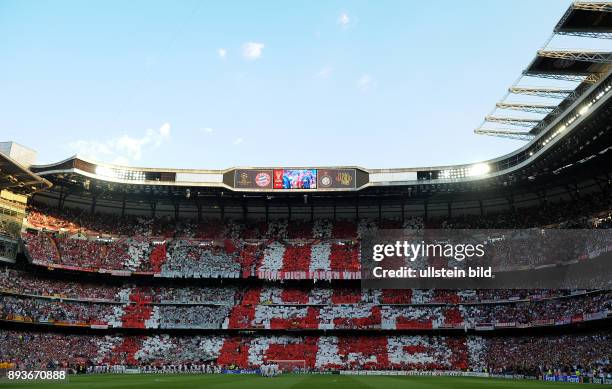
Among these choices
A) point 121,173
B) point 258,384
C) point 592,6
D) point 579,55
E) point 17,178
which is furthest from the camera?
point 121,173

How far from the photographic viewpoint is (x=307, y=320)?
60.0 m

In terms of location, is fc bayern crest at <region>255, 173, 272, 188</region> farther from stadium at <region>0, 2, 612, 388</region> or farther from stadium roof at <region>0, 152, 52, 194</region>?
stadium roof at <region>0, 152, 52, 194</region>

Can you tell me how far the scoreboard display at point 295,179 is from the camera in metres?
62.5

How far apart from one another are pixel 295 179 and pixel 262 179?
155 inches

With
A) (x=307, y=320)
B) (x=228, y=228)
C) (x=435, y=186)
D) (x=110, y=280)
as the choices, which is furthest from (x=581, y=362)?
(x=110, y=280)

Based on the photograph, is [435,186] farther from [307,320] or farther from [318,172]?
[307,320]

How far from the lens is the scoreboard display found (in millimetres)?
62469

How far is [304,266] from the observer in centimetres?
6419

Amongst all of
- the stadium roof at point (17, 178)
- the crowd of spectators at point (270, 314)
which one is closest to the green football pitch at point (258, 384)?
the crowd of spectators at point (270, 314)

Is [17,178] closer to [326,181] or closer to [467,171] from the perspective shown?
[326,181]

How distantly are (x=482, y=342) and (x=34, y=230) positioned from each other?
5122cm

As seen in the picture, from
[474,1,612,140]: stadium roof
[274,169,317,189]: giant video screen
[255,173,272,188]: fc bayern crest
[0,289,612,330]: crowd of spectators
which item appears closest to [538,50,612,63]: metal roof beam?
[474,1,612,140]: stadium roof

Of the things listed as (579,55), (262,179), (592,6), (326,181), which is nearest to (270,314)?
(262,179)

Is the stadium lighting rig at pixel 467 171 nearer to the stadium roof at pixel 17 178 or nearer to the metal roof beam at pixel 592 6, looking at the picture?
the metal roof beam at pixel 592 6
